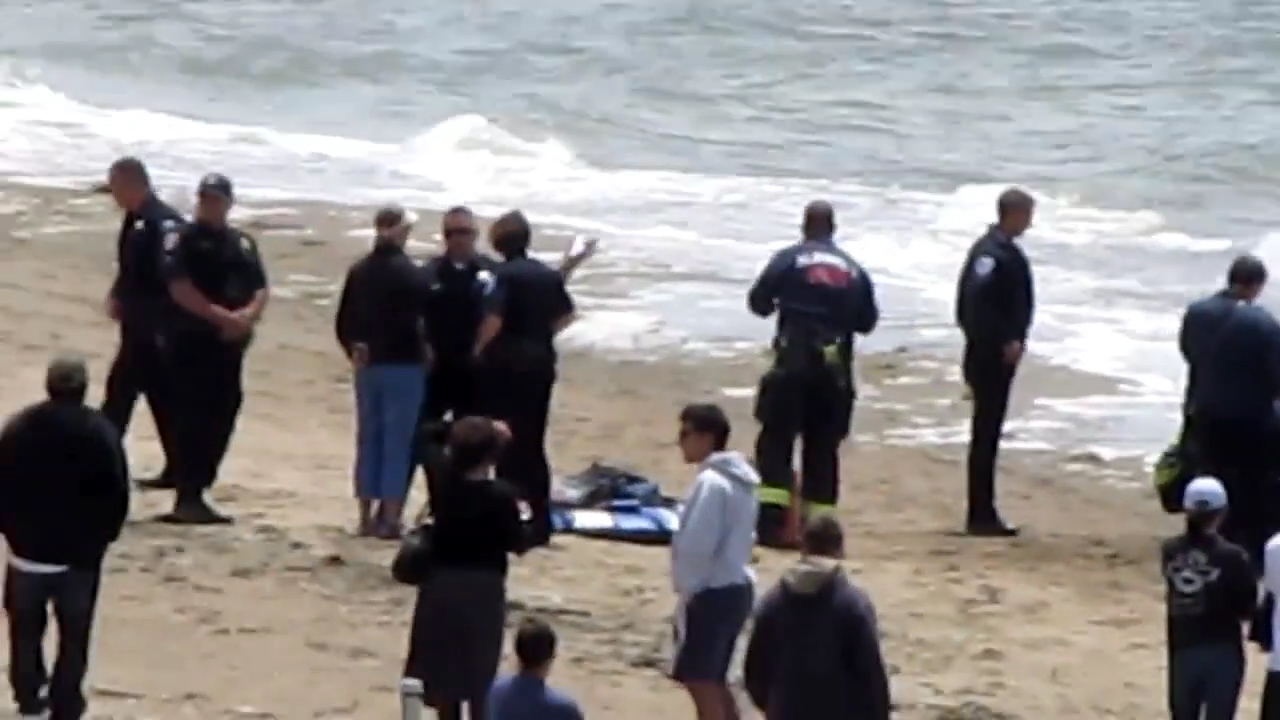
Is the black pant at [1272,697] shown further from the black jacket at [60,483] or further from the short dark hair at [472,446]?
the black jacket at [60,483]

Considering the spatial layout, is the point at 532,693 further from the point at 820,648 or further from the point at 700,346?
the point at 700,346

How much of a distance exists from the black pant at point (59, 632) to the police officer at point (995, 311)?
217 inches

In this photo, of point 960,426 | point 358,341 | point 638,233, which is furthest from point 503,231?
point 638,233

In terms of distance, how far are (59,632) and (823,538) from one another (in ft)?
9.09

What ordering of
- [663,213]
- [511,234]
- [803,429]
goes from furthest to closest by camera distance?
[663,213]
[803,429]
[511,234]

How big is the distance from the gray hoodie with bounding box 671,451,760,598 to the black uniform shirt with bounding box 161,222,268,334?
138 inches

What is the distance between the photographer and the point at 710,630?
32.8 feet

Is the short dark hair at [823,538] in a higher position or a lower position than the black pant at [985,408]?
higher

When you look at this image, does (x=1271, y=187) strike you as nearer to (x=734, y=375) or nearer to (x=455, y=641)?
(x=734, y=375)

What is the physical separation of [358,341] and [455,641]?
11.8 feet

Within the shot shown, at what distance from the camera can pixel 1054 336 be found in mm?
21641

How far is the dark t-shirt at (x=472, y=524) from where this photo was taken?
31.0 ft

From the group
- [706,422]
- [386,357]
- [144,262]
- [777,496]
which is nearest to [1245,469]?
[777,496]

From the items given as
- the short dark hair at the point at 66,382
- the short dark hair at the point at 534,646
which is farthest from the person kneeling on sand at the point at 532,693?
the short dark hair at the point at 66,382
